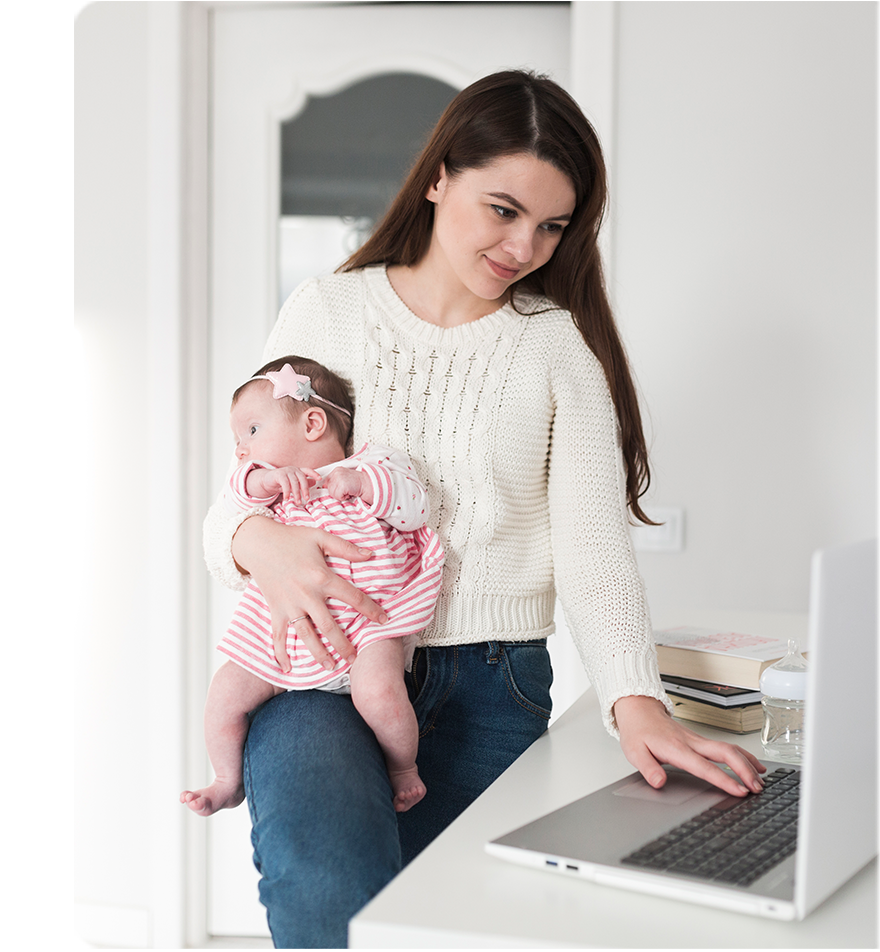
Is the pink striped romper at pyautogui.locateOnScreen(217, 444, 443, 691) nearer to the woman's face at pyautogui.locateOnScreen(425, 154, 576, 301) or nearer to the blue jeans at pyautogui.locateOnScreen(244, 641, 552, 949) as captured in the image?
the blue jeans at pyautogui.locateOnScreen(244, 641, 552, 949)

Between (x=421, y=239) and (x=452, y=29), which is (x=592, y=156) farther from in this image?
(x=452, y=29)

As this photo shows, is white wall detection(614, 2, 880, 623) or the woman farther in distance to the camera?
white wall detection(614, 2, 880, 623)

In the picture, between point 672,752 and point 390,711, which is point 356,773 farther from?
point 672,752

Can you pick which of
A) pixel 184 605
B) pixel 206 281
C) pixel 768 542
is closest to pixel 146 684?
pixel 184 605

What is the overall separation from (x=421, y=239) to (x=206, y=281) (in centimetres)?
107

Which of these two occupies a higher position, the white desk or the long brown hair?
the long brown hair

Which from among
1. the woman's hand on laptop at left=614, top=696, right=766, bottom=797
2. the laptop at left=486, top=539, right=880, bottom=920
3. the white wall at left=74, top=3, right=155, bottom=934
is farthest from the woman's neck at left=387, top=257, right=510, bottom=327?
the white wall at left=74, top=3, right=155, bottom=934

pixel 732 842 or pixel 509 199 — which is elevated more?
pixel 509 199

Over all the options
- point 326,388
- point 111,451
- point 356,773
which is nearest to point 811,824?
point 356,773

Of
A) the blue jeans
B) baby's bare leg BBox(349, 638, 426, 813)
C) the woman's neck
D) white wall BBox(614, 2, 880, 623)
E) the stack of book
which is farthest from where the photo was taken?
white wall BBox(614, 2, 880, 623)

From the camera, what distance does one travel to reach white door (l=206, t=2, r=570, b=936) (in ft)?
7.02

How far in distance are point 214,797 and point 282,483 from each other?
380mm

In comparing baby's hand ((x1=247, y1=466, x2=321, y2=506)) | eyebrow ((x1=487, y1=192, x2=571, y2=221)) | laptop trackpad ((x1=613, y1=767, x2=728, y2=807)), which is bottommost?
laptop trackpad ((x1=613, y1=767, x2=728, y2=807))

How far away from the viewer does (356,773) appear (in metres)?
0.91
